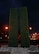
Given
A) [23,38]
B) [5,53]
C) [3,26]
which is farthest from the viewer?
[3,26]

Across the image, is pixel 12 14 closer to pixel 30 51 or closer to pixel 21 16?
pixel 21 16

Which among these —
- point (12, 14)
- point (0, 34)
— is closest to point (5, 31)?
point (0, 34)

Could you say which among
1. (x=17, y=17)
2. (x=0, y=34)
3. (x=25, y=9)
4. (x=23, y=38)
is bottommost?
(x=0, y=34)

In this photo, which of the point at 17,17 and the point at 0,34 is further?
the point at 0,34

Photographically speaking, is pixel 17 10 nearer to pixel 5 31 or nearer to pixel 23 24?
pixel 23 24

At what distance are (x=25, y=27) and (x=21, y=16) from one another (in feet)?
2.47

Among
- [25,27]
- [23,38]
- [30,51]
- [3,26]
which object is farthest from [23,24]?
[3,26]

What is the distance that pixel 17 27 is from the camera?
285 inches

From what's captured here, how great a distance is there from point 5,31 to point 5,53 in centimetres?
1206

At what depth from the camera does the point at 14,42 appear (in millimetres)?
7137

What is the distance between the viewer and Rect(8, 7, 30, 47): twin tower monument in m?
7.10

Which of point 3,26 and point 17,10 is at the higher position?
point 17,10

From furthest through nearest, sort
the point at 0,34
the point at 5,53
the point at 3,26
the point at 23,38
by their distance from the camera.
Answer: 1. the point at 3,26
2. the point at 0,34
3. the point at 23,38
4. the point at 5,53

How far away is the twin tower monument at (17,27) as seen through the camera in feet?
23.3
